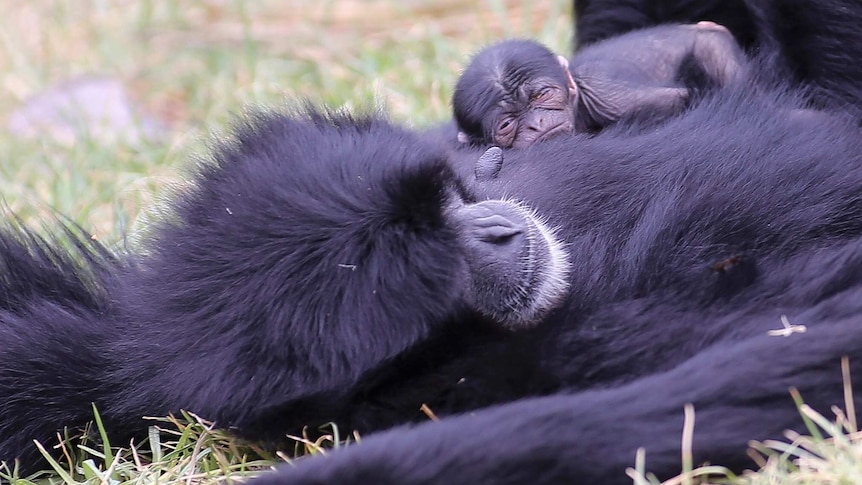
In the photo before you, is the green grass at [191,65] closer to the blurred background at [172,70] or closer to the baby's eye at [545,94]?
the blurred background at [172,70]

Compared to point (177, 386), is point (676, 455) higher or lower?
lower

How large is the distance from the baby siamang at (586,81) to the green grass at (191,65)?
439mm

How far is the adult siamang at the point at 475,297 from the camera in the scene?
2.50m

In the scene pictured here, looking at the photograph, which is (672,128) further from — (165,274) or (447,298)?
(165,274)

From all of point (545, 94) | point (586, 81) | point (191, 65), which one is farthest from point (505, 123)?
point (191, 65)

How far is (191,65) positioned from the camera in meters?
7.81

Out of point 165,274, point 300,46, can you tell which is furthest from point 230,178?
point 300,46

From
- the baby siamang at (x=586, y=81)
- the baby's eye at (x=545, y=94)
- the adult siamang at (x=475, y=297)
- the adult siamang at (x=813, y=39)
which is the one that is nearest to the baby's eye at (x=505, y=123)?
the baby siamang at (x=586, y=81)

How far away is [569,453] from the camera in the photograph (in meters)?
2.32

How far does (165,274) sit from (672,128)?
1.64m

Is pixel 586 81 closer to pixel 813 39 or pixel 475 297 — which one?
pixel 813 39

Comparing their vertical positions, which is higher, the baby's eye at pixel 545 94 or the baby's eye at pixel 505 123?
the baby's eye at pixel 545 94

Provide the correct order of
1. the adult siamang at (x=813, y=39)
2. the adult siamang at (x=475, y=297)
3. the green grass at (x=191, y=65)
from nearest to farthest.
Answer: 1. the adult siamang at (x=475, y=297)
2. the adult siamang at (x=813, y=39)
3. the green grass at (x=191, y=65)

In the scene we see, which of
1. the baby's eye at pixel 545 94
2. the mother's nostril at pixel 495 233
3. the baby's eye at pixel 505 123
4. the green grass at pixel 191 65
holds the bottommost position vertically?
the green grass at pixel 191 65
